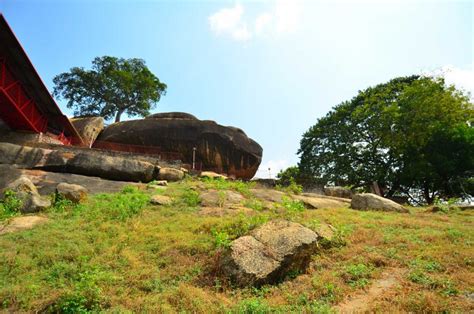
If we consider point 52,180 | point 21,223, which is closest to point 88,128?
point 52,180

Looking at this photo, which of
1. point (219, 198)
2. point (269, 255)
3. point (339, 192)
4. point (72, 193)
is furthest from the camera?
point (339, 192)

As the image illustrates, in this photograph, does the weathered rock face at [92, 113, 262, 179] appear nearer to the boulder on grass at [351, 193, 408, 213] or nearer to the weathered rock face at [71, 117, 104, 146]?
the weathered rock face at [71, 117, 104, 146]

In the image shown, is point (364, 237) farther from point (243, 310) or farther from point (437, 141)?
point (437, 141)

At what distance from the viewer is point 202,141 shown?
24.9m

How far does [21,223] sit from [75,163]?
6.99 metres

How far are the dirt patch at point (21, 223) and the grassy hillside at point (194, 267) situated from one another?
0.38 meters

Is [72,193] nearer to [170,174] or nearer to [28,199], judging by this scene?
[28,199]

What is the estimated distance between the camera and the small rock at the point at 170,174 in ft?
56.1

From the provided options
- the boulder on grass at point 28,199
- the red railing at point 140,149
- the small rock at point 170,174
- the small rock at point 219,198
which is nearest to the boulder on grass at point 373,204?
the small rock at point 219,198

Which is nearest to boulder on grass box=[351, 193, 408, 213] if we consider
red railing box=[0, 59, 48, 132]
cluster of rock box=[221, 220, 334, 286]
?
cluster of rock box=[221, 220, 334, 286]

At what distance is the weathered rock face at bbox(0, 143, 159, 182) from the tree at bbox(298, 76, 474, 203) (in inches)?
618

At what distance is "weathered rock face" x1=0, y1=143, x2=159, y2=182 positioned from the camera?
605 inches

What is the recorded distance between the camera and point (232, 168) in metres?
24.8

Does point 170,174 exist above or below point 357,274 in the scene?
above
